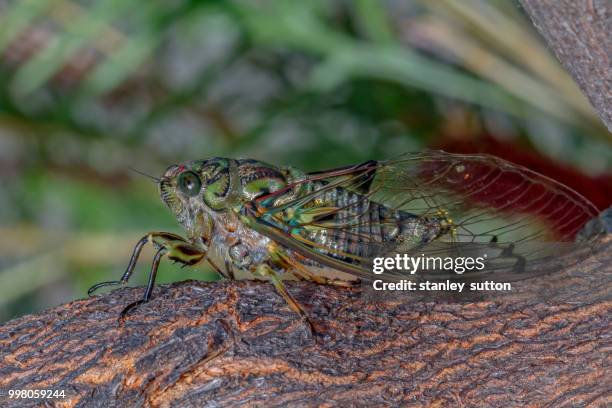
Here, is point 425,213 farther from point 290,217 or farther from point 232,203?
point 232,203

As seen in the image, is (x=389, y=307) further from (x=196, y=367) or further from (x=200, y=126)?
(x=200, y=126)

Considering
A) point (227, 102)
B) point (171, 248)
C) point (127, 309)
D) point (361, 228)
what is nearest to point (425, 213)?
point (361, 228)

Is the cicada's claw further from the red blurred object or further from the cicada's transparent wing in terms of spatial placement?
the red blurred object

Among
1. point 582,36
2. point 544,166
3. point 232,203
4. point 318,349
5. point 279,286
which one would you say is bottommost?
point 318,349

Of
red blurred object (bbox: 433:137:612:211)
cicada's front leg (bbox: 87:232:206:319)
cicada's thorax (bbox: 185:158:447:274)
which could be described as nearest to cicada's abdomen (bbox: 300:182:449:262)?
cicada's thorax (bbox: 185:158:447:274)

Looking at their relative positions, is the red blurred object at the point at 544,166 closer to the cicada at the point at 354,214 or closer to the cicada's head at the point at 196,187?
the cicada at the point at 354,214

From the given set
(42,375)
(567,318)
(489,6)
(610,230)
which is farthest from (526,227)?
(489,6)

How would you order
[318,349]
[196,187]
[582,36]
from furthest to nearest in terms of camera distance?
1. [196,187]
2. [318,349]
3. [582,36]
